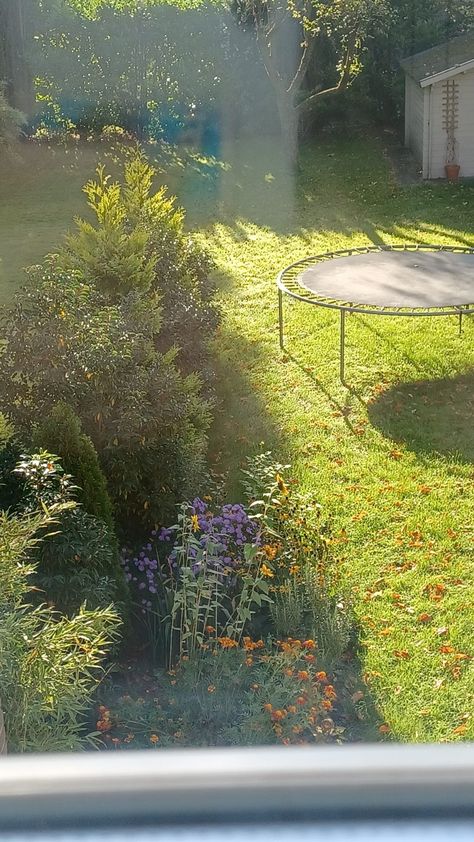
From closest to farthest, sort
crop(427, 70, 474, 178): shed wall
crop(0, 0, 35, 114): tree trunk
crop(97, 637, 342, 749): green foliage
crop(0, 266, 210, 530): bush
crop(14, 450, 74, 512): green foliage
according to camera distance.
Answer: crop(97, 637, 342, 749): green foliage → crop(14, 450, 74, 512): green foliage → crop(0, 266, 210, 530): bush → crop(427, 70, 474, 178): shed wall → crop(0, 0, 35, 114): tree trunk

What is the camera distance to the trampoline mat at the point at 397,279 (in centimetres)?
857

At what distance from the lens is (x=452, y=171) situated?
703 inches

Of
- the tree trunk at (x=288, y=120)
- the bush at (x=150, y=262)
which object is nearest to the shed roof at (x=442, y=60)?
the tree trunk at (x=288, y=120)

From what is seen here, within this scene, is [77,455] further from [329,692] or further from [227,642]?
[329,692]


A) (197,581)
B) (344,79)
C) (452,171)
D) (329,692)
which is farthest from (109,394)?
(344,79)

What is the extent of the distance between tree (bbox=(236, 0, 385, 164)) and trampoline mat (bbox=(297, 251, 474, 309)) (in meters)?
10.3

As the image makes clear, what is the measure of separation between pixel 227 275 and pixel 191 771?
12837mm

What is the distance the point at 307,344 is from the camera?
10133mm

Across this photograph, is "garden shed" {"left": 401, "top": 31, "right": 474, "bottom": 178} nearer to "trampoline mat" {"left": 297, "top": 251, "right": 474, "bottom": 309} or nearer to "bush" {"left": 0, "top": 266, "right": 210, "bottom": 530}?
"trampoline mat" {"left": 297, "top": 251, "right": 474, "bottom": 309}

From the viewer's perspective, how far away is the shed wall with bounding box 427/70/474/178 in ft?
59.0

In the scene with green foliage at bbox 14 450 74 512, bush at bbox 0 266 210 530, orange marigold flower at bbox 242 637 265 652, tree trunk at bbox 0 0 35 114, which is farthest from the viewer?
tree trunk at bbox 0 0 35 114

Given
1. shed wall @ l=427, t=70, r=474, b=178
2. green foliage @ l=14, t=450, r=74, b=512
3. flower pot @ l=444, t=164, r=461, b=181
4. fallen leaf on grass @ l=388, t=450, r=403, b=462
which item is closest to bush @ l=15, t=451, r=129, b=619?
green foliage @ l=14, t=450, r=74, b=512

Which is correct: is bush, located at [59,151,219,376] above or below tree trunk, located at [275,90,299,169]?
below

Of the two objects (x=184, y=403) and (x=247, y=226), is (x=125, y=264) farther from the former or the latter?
(x=247, y=226)
